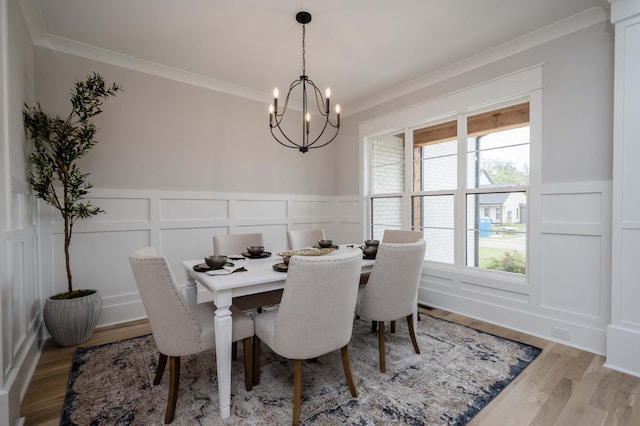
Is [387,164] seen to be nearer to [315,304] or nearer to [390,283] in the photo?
[390,283]

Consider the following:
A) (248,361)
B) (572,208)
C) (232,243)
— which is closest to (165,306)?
(248,361)

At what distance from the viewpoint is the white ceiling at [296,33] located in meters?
2.28

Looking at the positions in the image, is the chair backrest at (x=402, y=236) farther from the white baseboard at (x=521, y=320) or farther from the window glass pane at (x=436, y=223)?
the white baseboard at (x=521, y=320)

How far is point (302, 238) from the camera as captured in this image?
329cm

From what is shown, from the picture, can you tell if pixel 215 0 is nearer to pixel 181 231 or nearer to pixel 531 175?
pixel 181 231

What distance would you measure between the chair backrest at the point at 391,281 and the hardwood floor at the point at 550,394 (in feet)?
2.46

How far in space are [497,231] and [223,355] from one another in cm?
276

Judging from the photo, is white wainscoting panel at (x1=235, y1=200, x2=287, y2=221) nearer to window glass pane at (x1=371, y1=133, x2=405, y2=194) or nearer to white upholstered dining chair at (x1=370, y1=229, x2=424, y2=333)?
window glass pane at (x1=371, y1=133, x2=405, y2=194)

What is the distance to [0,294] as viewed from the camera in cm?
153

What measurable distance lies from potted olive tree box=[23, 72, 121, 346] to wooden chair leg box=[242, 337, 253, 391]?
5.37ft

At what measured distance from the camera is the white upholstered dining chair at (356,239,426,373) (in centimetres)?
205

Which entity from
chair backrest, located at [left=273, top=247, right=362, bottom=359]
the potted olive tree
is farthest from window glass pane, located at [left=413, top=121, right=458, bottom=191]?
the potted olive tree

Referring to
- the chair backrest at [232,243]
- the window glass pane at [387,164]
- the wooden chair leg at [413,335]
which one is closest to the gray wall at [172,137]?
the chair backrest at [232,243]

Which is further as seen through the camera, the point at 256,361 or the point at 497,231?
the point at 497,231
